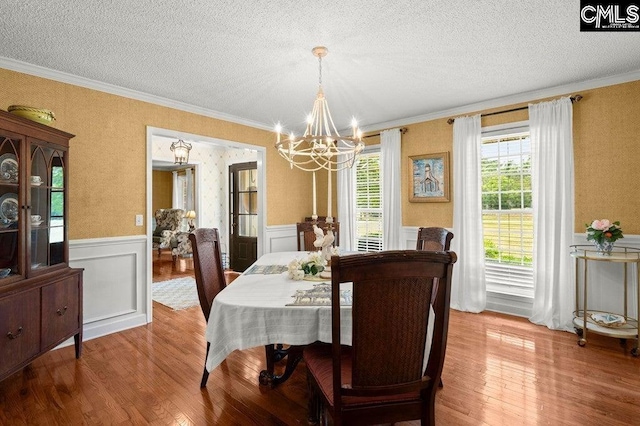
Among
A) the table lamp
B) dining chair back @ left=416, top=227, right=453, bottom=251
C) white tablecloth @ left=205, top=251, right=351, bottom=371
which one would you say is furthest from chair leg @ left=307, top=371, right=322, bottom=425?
the table lamp

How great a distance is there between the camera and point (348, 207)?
503cm

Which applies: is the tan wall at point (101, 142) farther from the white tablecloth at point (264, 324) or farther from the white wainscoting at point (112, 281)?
the white tablecloth at point (264, 324)

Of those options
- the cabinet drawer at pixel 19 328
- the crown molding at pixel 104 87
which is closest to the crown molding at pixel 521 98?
the crown molding at pixel 104 87

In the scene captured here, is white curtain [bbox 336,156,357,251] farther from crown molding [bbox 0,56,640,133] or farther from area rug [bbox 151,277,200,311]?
area rug [bbox 151,277,200,311]

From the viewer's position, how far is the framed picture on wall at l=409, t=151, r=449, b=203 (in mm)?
4176

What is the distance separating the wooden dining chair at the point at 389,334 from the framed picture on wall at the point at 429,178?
319cm

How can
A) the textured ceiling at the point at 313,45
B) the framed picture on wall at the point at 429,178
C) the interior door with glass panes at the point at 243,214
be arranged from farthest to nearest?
the interior door with glass panes at the point at 243,214 < the framed picture on wall at the point at 429,178 < the textured ceiling at the point at 313,45

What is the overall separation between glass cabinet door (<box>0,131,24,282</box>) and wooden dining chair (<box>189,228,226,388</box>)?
51.1 inches

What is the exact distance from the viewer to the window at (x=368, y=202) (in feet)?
16.0

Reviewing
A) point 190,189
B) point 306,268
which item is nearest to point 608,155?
point 306,268

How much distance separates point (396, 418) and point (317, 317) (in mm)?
572

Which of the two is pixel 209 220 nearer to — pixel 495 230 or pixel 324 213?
pixel 324 213

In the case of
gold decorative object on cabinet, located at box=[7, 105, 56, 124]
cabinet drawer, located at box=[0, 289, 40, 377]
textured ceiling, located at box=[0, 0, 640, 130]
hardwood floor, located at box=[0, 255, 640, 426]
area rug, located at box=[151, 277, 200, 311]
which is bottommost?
hardwood floor, located at box=[0, 255, 640, 426]

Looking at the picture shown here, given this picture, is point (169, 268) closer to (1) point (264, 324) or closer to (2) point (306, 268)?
(2) point (306, 268)
